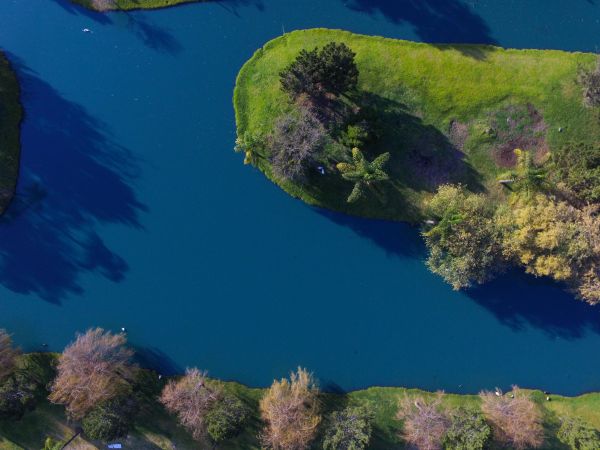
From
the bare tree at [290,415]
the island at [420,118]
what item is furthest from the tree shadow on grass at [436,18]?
the bare tree at [290,415]

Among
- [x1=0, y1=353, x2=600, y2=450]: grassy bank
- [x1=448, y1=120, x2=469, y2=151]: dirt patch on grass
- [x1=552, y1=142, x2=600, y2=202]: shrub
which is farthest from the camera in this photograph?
[x1=448, y1=120, x2=469, y2=151]: dirt patch on grass

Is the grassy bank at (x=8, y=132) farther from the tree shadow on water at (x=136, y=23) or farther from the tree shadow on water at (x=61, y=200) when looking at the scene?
the tree shadow on water at (x=136, y=23)

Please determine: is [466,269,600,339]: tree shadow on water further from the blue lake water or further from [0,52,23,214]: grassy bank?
[0,52,23,214]: grassy bank

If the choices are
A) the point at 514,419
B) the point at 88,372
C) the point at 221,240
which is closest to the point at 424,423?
the point at 514,419

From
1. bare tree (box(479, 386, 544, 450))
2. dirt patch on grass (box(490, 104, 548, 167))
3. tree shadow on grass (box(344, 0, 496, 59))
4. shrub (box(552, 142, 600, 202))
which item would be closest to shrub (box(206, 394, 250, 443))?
bare tree (box(479, 386, 544, 450))

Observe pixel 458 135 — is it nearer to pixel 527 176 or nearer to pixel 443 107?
pixel 443 107
